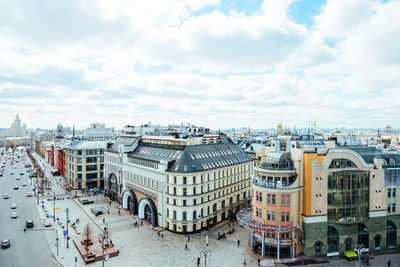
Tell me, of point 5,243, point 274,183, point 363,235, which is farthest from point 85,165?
point 363,235

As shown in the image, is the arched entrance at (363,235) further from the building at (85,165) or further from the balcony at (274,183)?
the building at (85,165)

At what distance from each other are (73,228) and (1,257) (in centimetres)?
1819

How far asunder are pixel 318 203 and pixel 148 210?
47994mm

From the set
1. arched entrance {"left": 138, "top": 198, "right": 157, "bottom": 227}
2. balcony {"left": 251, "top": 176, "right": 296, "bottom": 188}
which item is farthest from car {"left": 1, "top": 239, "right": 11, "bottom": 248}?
balcony {"left": 251, "top": 176, "right": 296, "bottom": 188}

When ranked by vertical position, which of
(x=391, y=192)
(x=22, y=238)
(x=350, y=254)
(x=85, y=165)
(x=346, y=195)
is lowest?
(x=22, y=238)

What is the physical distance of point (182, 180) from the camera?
2655 inches

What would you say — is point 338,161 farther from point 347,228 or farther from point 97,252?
point 97,252

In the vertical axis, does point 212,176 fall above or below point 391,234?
above

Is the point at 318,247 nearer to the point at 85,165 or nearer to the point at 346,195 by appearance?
the point at 346,195

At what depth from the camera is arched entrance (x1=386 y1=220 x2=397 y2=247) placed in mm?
61469

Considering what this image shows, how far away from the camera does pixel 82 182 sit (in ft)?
392

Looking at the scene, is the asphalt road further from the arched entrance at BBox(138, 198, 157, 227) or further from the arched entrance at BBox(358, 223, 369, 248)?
the arched entrance at BBox(358, 223, 369, 248)

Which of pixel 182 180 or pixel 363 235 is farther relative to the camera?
pixel 182 180

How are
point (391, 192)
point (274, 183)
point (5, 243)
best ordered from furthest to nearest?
point (391, 192)
point (5, 243)
point (274, 183)
